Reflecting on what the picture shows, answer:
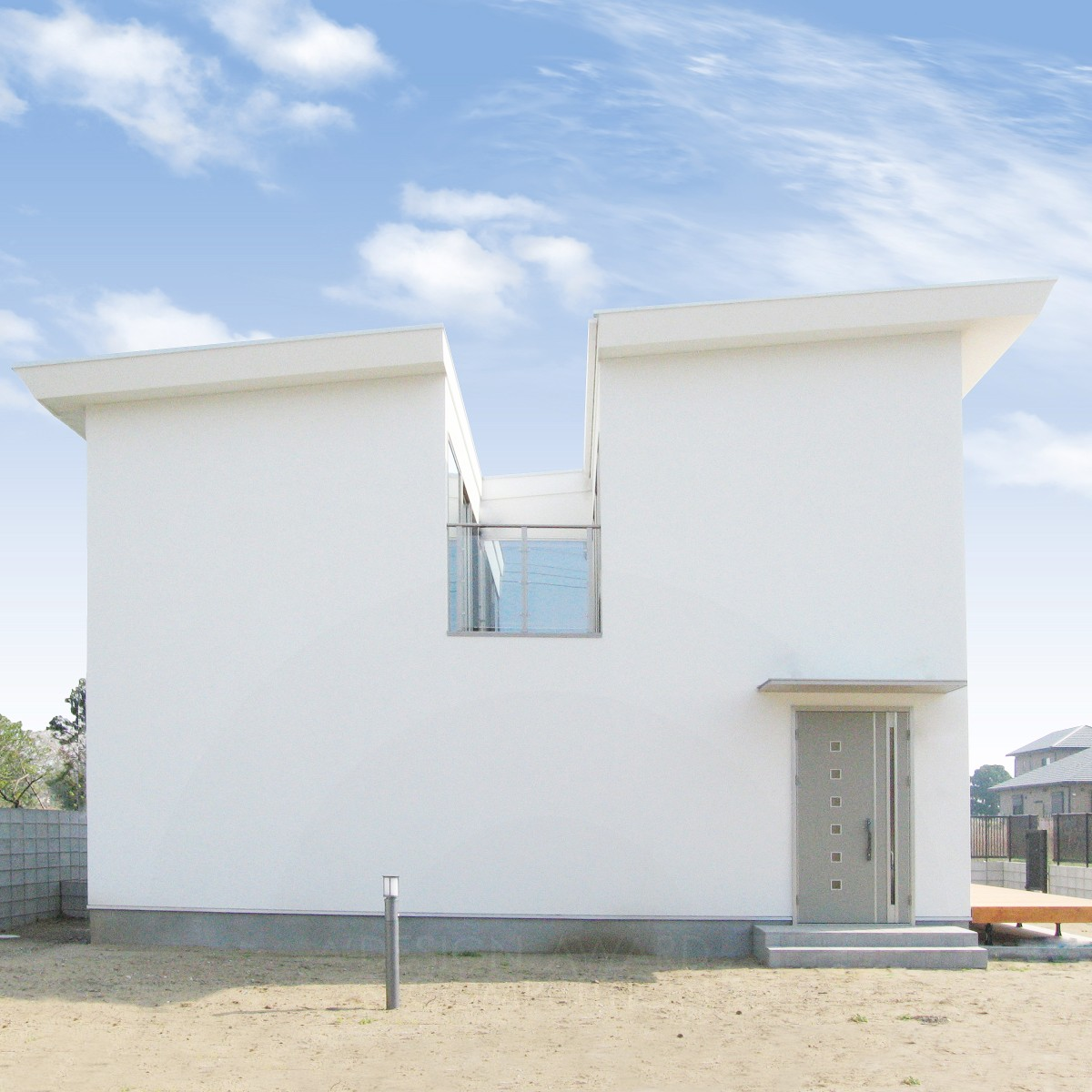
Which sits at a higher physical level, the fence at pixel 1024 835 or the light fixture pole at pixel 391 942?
the light fixture pole at pixel 391 942

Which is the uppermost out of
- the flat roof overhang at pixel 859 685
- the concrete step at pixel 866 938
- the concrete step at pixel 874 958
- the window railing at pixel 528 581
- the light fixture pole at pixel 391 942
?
the window railing at pixel 528 581

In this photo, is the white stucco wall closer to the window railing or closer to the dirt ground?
the window railing

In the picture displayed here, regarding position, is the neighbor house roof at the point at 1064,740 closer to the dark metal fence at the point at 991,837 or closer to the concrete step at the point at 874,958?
the dark metal fence at the point at 991,837

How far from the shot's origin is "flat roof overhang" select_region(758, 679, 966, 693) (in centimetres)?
1144

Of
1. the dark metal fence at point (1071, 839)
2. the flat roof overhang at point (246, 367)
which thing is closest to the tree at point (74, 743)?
the flat roof overhang at point (246, 367)

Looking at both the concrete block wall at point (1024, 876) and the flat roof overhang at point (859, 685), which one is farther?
the concrete block wall at point (1024, 876)

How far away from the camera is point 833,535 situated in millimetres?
12250

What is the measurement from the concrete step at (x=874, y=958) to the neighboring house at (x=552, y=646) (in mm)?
602

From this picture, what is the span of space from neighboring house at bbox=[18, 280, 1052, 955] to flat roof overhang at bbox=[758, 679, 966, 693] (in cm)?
7

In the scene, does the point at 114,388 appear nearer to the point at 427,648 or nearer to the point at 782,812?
the point at 427,648

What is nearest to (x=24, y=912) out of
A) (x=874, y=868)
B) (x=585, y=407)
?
(x=585, y=407)

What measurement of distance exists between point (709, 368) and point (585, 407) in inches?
113

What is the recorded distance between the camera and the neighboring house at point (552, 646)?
11883 millimetres

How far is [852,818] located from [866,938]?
114 cm
